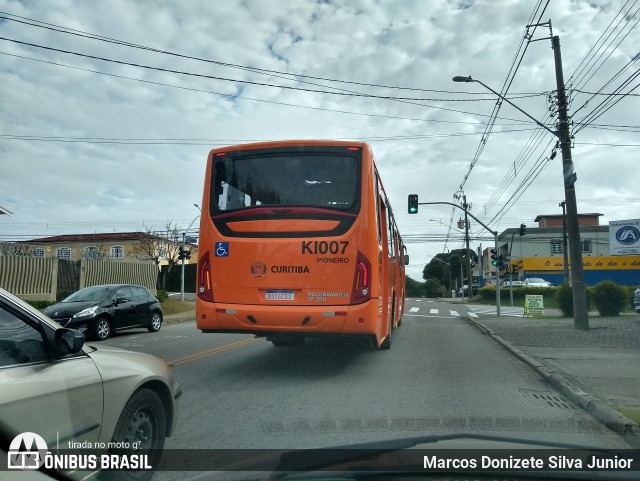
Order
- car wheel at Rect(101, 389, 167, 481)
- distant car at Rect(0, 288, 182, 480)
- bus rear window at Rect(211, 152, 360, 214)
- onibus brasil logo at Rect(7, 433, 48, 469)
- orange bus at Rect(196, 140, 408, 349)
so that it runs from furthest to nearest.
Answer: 1. bus rear window at Rect(211, 152, 360, 214)
2. orange bus at Rect(196, 140, 408, 349)
3. car wheel at Rect(101, 389, 167, 481)
4. distant car at Rect(0, 288, 182, 480)
5. onibus brasil logo at Rect(7, 433, 48, 469)

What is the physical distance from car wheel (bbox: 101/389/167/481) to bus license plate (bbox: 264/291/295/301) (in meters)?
3.74

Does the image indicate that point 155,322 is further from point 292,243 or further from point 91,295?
point 292,243

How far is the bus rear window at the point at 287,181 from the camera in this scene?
7.95 metres

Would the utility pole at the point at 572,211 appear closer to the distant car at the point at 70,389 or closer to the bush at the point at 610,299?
the bush at the point at 610,299

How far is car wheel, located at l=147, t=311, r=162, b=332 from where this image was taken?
16766 mm

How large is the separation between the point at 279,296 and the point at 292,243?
0.80 meters

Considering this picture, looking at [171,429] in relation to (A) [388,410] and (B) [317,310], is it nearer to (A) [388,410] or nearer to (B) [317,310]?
(A) [388,410]

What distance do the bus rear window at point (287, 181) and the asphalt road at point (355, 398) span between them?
2650 mm

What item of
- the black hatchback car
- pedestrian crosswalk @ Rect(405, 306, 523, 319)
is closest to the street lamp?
pedestrian crosswalk @ Rect(405, 306, 523, 319)

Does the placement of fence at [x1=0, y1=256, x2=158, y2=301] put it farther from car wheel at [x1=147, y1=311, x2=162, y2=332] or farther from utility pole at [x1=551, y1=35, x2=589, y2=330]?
utility pole at [x1=551, y1=35, x2=589, y2=330]

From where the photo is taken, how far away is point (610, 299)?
72.8 feet

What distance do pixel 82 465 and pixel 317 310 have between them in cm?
470

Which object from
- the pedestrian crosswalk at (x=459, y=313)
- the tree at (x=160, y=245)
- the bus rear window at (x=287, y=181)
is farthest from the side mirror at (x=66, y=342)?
the tree at (x=160, y=245)

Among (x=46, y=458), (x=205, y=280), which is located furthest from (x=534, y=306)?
(x=46, y=458)
